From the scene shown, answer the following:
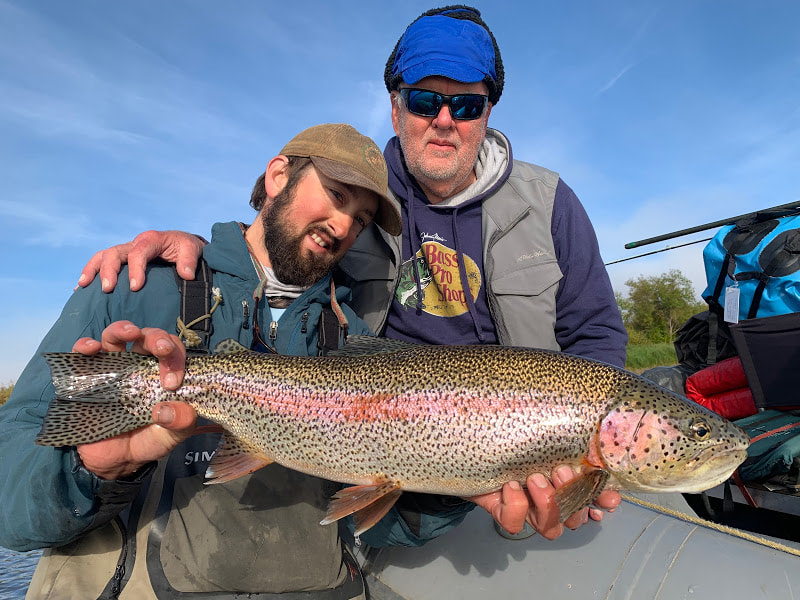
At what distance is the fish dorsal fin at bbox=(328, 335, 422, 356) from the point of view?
3234 millimetres

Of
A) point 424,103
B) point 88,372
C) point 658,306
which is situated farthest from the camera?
point 658,306

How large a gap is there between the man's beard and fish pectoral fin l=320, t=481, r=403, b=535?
4.81ft

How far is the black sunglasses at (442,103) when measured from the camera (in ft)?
14.3

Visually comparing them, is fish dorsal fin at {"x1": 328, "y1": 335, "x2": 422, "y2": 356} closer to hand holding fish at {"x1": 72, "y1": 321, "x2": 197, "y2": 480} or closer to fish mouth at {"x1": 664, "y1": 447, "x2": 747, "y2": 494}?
hand holding fish at {"x1": 72, "y1": 321, "x2": 197, "y2": 480}

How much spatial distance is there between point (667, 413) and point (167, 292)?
9.58 feet

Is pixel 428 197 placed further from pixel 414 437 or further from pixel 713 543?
pixel 713 543

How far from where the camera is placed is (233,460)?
2895 millimetres

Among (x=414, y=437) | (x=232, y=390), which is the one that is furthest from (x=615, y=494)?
(x=232, y=390)

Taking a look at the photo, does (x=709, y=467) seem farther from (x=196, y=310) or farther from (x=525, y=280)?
(x=196, y=310)

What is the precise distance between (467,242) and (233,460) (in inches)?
104

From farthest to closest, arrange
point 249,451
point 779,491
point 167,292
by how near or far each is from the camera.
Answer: point 779,491 → point 167,292 → point 249,451

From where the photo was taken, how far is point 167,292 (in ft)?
10.5

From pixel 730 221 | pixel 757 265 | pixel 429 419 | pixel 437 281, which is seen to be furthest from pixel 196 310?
pixel 730 221

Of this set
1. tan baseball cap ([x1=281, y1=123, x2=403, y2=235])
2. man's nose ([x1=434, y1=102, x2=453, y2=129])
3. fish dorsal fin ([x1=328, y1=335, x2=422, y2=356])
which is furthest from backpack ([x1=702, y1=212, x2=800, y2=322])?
fish dorsal fin ([x1=328, y1=335, x2=422, y2=356])
